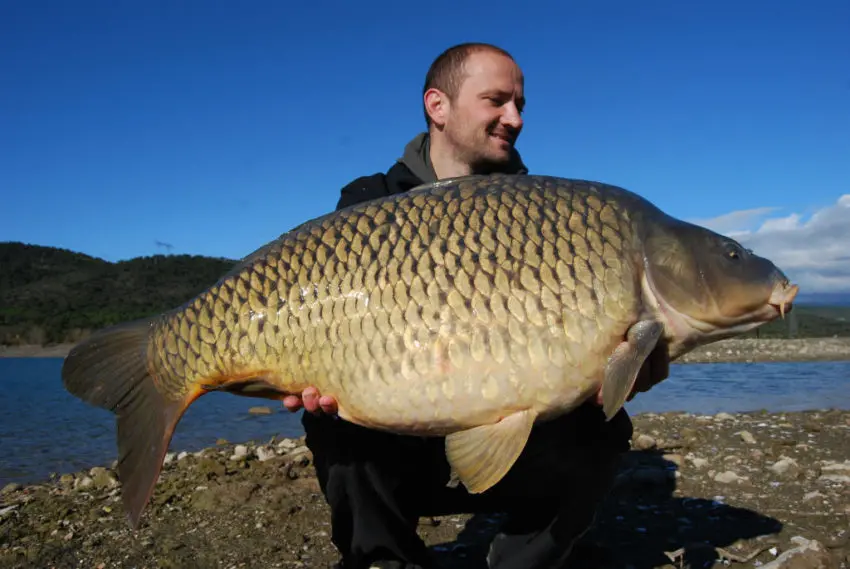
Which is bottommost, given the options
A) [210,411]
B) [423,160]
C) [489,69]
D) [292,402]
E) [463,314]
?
[210,411]

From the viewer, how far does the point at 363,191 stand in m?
2.54

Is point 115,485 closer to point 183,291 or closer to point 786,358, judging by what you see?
point 786,358

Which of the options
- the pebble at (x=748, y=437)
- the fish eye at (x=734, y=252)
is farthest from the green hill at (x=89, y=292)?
the fish eye at (x=734, y=252)

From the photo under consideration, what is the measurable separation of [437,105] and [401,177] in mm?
339

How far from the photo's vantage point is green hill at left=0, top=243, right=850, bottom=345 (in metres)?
23.0

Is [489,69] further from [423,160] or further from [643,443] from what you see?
[643,443]

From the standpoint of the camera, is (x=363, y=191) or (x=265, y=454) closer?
(x=363, y=191)

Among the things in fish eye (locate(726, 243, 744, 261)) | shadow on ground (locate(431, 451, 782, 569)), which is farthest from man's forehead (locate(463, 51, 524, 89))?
shadow on ground (locate(431, 451, 782, 569))

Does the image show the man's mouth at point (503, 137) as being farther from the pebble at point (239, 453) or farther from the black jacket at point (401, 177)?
the pebble at point (239, 453)

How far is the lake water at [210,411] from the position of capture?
206 inches

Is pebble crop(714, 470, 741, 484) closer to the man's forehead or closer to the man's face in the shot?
the man's face

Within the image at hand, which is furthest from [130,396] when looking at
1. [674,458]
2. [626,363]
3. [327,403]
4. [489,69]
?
[674,458]

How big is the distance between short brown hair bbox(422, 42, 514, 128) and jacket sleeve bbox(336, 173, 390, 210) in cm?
33

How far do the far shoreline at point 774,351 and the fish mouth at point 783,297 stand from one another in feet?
48.7
